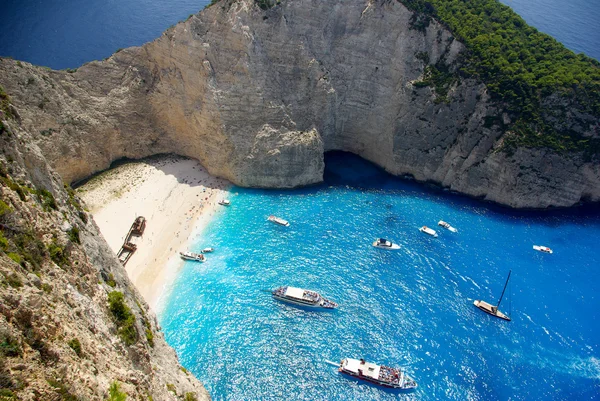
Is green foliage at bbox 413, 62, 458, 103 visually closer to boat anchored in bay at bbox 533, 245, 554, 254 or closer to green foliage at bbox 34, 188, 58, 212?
boat anchored in bay at bbox 533, 245, 554, 254

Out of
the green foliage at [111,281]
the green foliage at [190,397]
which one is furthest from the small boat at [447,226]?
the green foliage at [111,281]

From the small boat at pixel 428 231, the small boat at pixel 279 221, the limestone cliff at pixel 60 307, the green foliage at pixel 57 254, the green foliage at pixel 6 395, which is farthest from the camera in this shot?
the small boat at pixel 279 221

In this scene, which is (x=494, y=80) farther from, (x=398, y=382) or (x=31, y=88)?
(x=31, y=88)

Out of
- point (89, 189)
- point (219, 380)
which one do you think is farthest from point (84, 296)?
point (89, 189)

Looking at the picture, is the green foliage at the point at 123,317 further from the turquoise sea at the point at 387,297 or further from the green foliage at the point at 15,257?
the turquoise sea at the point at 387,297

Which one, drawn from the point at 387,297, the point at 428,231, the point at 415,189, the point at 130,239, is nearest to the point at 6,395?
the point at 387,297

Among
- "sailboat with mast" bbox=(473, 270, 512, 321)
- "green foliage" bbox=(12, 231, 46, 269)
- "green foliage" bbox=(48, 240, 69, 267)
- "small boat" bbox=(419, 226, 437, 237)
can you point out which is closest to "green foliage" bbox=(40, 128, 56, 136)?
"green foliage" bbox=(48, 240, 69, 267)
